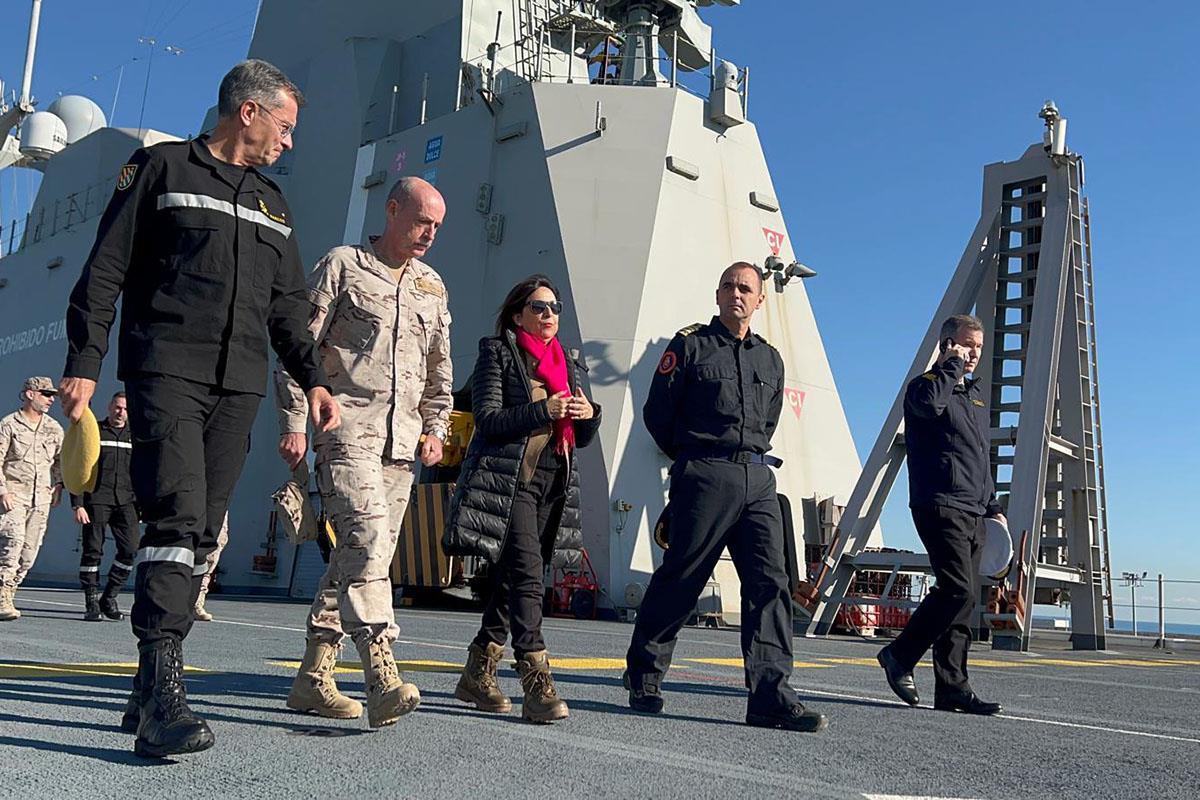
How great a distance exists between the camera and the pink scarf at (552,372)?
13.7 feet

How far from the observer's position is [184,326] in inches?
120

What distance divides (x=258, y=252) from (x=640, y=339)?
35.4ft

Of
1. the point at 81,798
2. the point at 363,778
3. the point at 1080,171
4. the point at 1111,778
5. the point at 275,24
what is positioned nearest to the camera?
the point at 81,798

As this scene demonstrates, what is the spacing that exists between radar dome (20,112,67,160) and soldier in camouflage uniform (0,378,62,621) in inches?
876

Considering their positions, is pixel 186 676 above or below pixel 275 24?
below

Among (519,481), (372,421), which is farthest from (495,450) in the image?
(372,421)

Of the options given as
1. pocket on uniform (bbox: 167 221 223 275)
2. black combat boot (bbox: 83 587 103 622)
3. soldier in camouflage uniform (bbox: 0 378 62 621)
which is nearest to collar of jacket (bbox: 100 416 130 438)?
soldier in camouflage uniform (bbox: 0 378 62 621)

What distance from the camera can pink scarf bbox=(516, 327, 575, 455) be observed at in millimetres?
4172

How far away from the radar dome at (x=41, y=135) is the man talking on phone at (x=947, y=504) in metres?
28.3

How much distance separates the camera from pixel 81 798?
220cm

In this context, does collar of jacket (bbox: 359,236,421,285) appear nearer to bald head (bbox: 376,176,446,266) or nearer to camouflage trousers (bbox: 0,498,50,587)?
bald head (bbox: 376,176,446,266)

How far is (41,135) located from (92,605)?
78.1 feet

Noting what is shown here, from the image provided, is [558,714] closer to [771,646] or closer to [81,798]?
[771,646]

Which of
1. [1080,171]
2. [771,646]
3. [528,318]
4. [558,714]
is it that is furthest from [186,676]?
[1080,171]
